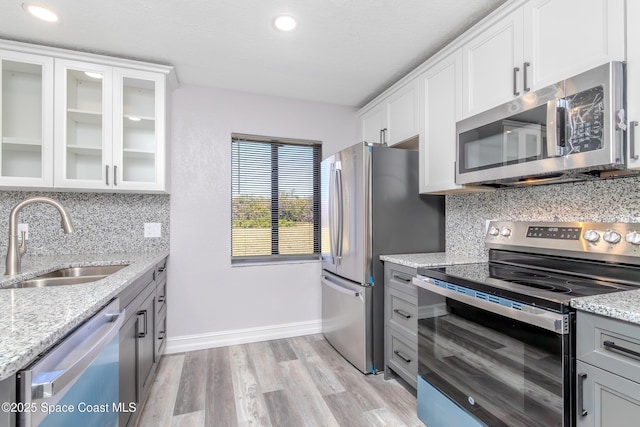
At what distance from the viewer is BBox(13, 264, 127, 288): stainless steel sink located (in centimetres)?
168

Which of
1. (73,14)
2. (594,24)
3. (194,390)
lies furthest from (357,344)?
(73,14)

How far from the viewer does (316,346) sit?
2861 mm

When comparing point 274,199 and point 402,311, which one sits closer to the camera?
point 402,311

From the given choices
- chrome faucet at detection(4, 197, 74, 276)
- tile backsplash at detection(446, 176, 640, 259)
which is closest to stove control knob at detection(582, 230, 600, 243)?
tile backsplash at detection(446, 176, 640, 259)

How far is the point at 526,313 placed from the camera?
3.93 feet

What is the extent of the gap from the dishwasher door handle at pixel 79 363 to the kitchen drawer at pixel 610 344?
157 cm

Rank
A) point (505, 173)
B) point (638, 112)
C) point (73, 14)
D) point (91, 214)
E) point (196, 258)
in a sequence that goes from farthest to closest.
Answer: point (196, 258) < point (91, 214) < point (73, 14) < point (505, 173) < point (638, 112)

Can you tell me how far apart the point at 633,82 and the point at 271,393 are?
8.16 feet

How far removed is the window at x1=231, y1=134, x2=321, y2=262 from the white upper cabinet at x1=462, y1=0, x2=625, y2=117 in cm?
177

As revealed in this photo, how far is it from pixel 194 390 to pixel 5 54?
102 inches

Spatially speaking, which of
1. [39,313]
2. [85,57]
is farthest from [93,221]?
[39,313]

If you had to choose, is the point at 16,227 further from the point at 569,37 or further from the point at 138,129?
the point at 569,37

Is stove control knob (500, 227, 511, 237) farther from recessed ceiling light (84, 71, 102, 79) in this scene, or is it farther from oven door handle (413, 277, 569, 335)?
recessed ceiling light (84, 71, 102, 79)

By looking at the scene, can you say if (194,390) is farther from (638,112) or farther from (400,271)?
(638,112)
